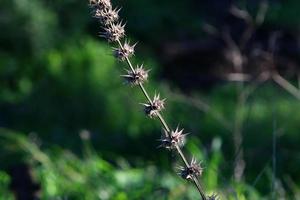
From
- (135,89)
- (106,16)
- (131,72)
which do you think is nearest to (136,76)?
(131,72)

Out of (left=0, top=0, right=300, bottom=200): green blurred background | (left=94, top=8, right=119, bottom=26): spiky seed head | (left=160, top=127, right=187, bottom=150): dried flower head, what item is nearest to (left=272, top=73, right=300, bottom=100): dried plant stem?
(left=0, top=0, right=300, bottom=200): green blurred background

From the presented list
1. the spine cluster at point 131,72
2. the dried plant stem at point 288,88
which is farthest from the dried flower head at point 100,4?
the dried plant stem at point 288,88

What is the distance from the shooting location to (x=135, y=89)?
8.77 meters

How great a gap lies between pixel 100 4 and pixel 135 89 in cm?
680

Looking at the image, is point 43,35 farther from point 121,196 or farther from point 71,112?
point 121,196

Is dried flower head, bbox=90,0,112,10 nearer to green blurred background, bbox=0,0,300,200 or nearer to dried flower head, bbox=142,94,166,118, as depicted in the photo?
dried flower head, bbox=142,94,166,118

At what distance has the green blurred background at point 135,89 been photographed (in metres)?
5.77

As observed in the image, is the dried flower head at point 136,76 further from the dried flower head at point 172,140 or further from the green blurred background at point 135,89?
the green blurred background at point 135,89

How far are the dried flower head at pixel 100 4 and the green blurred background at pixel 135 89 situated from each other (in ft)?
7.39

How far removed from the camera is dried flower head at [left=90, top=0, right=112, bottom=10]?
1.97 m

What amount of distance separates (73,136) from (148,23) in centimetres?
391

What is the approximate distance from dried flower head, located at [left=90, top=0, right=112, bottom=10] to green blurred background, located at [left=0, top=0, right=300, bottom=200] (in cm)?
225

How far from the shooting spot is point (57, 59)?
925cm

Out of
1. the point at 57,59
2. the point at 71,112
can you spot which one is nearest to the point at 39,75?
the point at 57,59
